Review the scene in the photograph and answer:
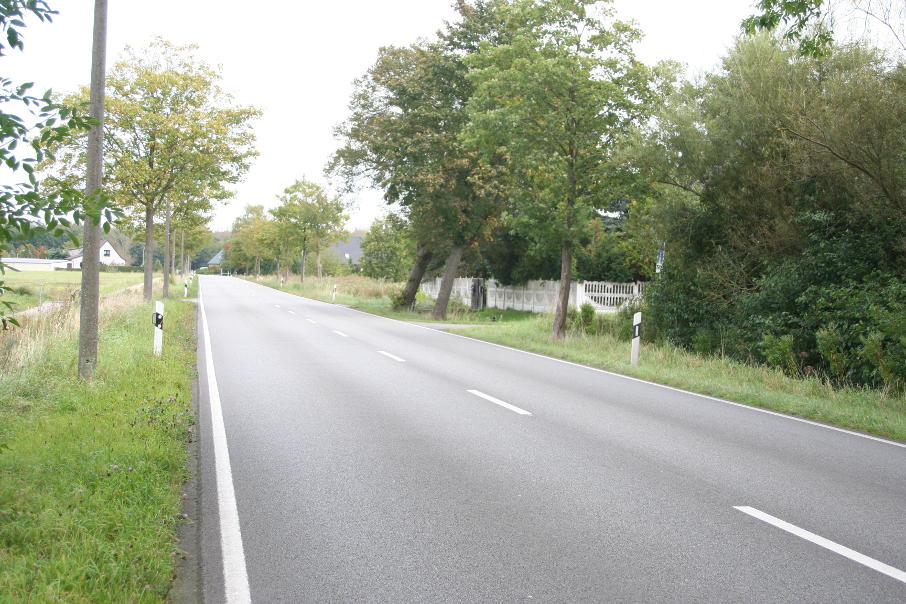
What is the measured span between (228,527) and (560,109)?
16.5m

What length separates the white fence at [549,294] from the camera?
32750 mm

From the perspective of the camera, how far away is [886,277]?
12586 mm

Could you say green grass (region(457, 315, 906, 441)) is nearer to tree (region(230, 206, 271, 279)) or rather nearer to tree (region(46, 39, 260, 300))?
tree (region(46, 39, 260, 300))

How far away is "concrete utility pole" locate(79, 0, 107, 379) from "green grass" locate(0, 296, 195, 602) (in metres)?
0.44

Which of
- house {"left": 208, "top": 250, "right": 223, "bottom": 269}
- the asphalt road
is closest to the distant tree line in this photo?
the asphalt road

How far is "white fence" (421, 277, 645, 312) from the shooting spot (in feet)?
107

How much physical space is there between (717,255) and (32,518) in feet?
50.3

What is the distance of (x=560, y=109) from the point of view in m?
19.2

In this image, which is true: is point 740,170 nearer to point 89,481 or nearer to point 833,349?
point 833,349

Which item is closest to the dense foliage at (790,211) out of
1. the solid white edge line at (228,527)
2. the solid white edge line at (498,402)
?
the solid white edge line at (498,402)

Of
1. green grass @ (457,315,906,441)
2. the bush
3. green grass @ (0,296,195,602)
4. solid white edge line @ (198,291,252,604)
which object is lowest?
solid white edge line @ (198,291,252,604)

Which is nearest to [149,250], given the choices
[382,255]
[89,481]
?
[89,481]

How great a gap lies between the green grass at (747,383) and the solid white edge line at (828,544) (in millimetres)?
4272

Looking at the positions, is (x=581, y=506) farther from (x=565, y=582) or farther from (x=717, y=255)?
(x=717, y=255)
